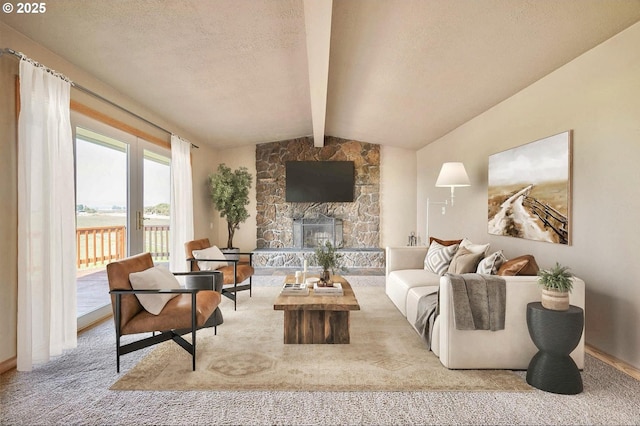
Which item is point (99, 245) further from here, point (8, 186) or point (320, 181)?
point (320, 181)

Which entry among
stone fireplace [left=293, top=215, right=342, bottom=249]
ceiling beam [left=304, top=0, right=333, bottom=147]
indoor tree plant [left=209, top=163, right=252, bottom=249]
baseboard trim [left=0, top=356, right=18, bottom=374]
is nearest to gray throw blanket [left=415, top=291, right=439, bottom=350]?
ceiling beam [left=304, top=0, right=333, bottom=147]

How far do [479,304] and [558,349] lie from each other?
54 cm

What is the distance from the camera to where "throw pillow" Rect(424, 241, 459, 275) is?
3.99m

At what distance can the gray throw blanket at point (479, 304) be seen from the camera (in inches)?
98.5

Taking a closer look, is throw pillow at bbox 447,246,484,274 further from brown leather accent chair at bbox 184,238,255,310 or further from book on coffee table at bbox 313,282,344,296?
brown leather accent chair at bbox 184,238,255,310

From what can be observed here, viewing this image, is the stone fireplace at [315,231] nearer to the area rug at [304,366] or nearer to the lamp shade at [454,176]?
the lamp shade at [454,176]

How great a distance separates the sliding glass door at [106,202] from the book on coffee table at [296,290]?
2.08m

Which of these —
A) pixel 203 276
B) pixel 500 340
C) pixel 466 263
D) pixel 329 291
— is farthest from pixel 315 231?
pixel 500 340

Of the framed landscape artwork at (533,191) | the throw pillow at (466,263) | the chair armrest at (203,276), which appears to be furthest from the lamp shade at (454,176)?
the chair armrest at (203,276)

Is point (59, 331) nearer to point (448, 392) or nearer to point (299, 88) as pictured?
point (448, 392)

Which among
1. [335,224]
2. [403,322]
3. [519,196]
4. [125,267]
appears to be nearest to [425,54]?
[519,196]

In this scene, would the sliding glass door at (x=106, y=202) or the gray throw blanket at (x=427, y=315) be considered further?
the sliding glass door at (x=106, y=202)

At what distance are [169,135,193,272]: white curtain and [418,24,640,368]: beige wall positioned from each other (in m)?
4.68

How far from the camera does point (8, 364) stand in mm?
2506
